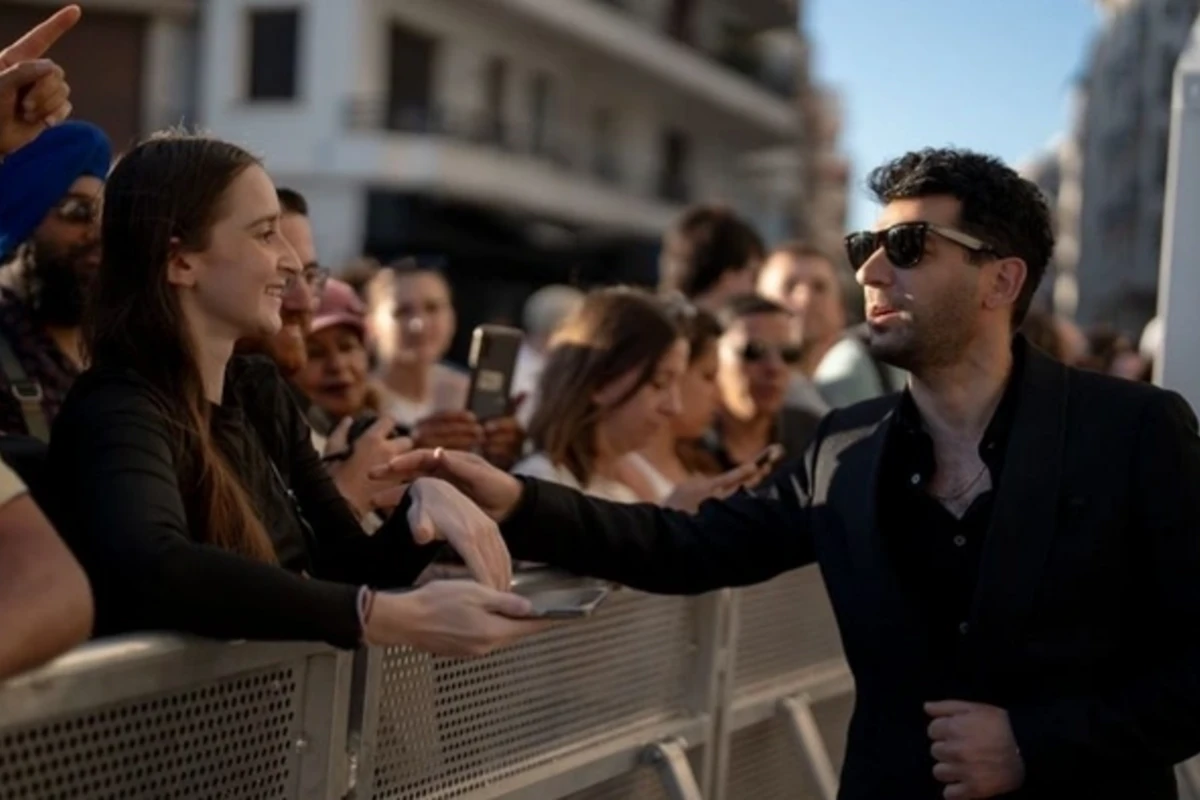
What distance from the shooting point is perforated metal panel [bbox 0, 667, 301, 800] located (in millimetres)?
1984

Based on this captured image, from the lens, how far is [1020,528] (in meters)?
2.75

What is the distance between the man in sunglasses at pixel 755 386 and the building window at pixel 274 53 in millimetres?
17455

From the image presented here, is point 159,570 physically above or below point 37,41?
below

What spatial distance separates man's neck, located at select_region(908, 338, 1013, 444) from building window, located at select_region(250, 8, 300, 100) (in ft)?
66.4

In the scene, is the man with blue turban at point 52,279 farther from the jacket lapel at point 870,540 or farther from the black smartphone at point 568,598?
the jacket lapel at point 870,540

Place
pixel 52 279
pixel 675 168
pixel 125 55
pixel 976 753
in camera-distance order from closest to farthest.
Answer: pixel 976 753 < pixel 52 279 < pixel 125 55 < pixel 675 168

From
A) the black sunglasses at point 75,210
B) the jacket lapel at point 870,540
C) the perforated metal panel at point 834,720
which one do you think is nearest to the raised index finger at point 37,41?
the black sunglasses at point 75,210

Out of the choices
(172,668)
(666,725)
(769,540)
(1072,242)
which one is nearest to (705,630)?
(666,725)

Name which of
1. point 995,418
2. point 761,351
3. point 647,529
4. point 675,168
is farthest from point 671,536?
point 675,168

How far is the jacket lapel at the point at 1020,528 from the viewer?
8.95 feet

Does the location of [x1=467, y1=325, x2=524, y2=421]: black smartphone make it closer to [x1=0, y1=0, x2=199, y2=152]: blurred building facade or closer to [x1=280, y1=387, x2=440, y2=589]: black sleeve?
[x1=280, y1=387, x2=440, y2=589]: black sleeve

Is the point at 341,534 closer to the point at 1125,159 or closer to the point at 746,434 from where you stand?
the point at 746,434

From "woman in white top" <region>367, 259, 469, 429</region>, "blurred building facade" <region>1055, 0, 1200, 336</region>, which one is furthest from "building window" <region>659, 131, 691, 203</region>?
"woman in white top" <region>367, 259, 469, 429</region>

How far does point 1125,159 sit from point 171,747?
209 ft
